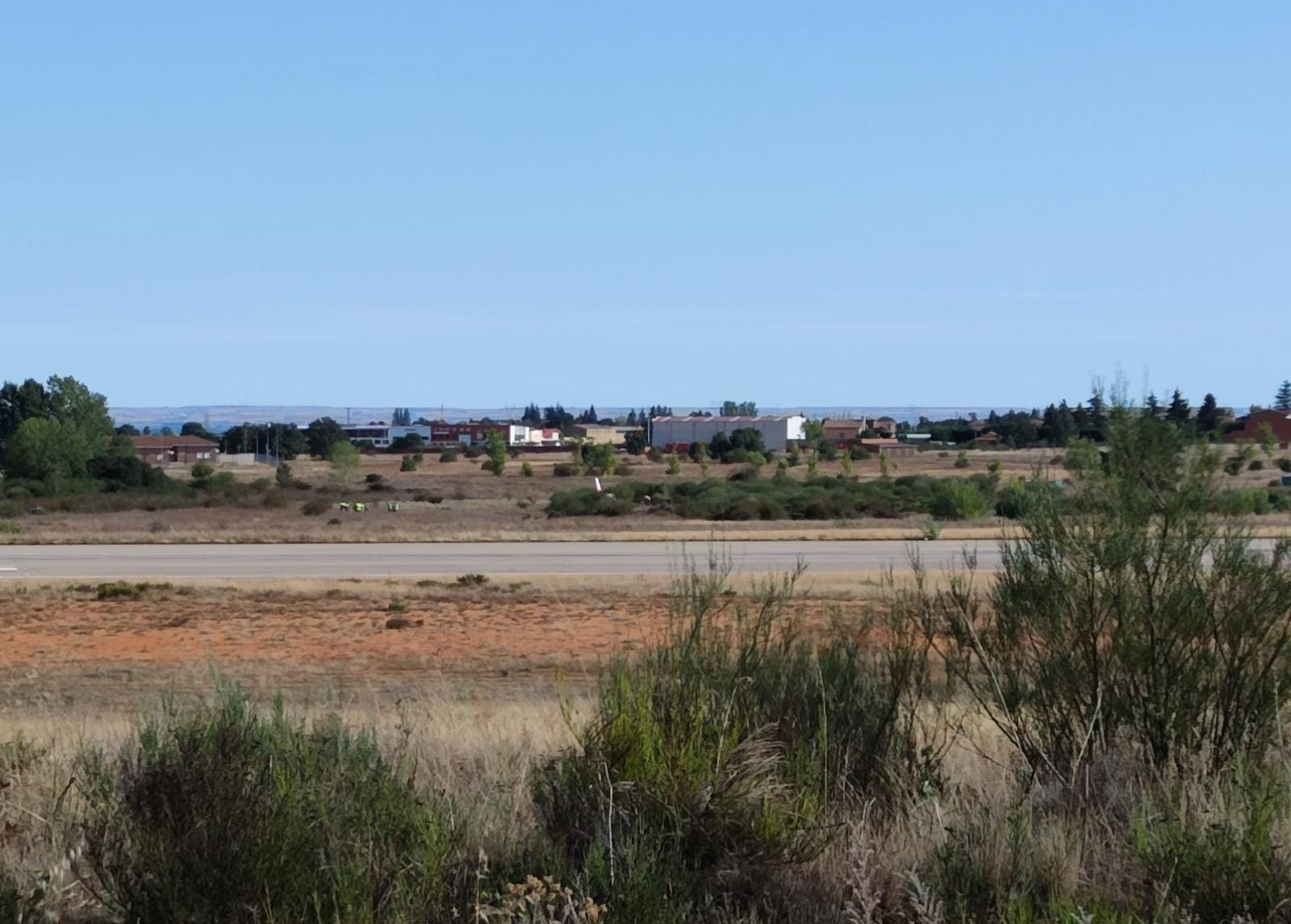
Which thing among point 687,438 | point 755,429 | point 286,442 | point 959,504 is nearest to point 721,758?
point 959,504

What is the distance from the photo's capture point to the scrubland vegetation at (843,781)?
499cm

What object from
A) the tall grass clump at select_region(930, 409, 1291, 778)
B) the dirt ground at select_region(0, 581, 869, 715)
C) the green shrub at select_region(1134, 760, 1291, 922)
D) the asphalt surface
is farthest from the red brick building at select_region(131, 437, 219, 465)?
the green shrub at select_region(1134, 760, 1291, 922)

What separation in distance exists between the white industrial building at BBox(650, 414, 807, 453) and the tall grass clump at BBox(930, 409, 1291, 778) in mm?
150153

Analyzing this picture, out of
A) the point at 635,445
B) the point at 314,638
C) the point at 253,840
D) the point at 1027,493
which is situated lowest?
the point at 314,638

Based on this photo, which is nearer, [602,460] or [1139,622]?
[1139,622]

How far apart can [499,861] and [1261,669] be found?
13.7ft

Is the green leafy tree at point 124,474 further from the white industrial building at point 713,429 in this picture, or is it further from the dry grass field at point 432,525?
the white industrial building at point 713,429

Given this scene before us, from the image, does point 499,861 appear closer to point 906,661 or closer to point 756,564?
point 906,661

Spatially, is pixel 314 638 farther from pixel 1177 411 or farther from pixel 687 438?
pixel 687 438

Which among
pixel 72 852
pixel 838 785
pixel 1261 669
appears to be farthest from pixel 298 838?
pixel 1261 669

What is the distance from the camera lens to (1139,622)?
289 inches

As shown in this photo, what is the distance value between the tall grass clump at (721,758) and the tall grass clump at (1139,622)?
1.99 feet

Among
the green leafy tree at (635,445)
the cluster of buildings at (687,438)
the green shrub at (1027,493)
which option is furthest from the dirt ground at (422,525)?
the cluster of buildings at (687,438)

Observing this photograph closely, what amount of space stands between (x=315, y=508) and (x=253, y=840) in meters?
56.0
